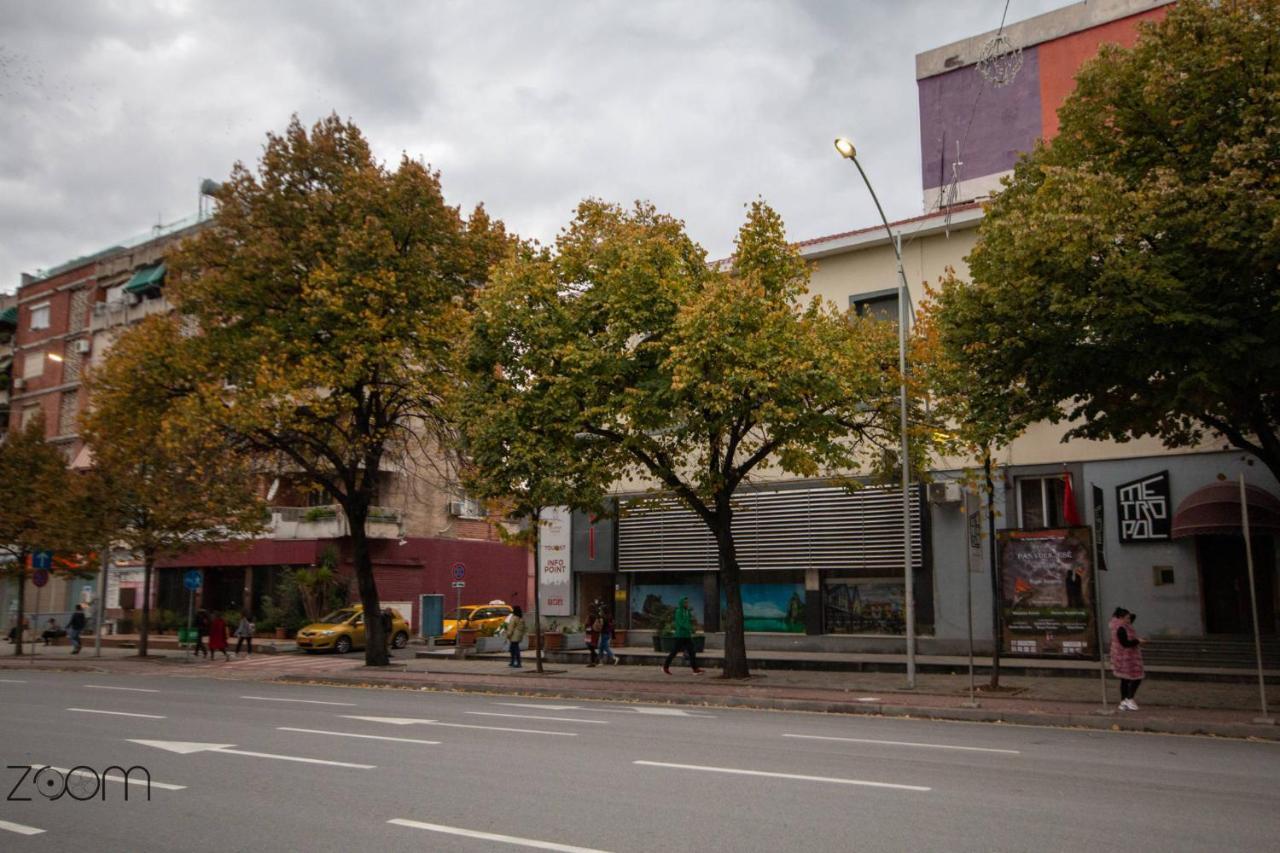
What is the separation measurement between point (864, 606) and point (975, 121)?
53.7 ft

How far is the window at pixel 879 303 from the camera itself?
2730 cm

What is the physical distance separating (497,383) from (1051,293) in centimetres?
1077

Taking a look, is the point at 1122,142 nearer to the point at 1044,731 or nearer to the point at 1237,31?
the point at 1237,31

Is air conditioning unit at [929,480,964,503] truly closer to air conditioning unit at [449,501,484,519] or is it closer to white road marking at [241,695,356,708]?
white road marking at [241,695,356,708]

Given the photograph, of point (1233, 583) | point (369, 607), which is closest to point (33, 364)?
point (369, 607)

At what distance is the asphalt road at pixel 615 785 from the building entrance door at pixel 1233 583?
35.1 ft

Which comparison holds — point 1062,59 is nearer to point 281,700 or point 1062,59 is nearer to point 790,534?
point 790,534

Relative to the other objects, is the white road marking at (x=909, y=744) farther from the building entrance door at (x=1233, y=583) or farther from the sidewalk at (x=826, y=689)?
the building entrance door at (x=1233, y=583)

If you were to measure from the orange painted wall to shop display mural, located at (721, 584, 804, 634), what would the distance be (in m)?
15.6

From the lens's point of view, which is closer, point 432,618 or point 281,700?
point 281,700

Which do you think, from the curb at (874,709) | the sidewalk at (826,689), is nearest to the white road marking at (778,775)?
the curb at (874,709)

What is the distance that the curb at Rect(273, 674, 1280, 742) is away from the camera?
13766 millimetres

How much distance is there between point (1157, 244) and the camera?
46.4 ft

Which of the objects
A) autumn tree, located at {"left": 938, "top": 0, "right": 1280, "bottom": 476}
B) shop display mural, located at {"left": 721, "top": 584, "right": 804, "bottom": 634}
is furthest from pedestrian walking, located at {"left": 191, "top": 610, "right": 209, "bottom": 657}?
autumn tree, located at {"left": 938, "top": 0, "right": 1280, "bottom": 476}
